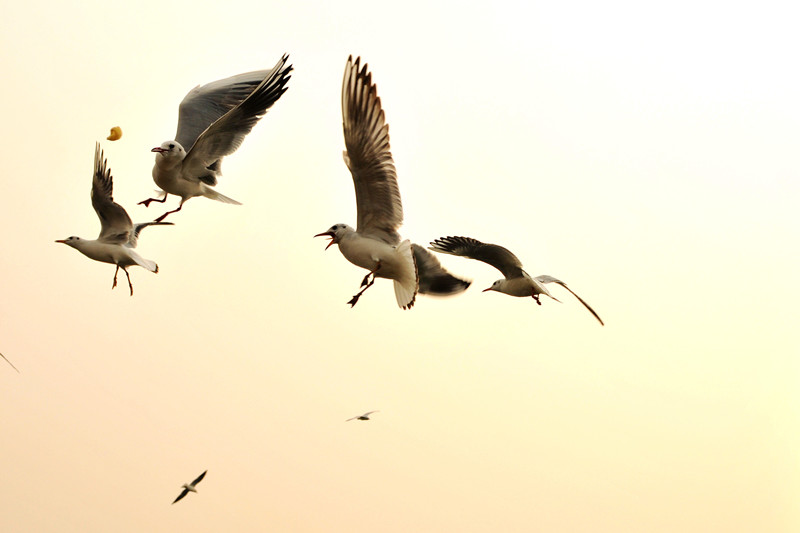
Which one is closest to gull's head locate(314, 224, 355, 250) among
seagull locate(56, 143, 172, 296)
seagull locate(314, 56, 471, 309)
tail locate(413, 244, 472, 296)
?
seagull locate(314, 56, 471, 309)

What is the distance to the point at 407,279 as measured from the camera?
678 cm

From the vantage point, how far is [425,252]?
25.4ft

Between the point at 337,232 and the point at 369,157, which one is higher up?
the point at 369,157

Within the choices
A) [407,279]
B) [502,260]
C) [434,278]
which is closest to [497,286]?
[502,260]

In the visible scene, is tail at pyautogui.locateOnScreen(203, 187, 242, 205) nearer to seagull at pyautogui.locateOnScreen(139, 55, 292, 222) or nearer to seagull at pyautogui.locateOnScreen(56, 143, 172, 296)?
seagull at pyautogui.locateOnScreen(139, 55, 292, 222)

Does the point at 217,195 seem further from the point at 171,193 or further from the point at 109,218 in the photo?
the point at 109,218

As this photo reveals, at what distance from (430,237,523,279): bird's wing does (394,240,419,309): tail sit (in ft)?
4.40

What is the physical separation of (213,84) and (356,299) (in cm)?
328

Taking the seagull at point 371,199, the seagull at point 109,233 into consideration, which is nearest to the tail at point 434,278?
the seagull at point 371,199

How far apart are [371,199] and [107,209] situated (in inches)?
117

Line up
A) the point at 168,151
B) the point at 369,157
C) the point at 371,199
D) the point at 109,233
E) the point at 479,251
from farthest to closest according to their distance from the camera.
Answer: the point at 109,233, the point at 479,251, the point at 168,151, the point at 371,199, the point at 369,157

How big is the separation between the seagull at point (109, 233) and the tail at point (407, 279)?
2518 millimetres

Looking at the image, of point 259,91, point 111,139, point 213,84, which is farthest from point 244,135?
point 213,84

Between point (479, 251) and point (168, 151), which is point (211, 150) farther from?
point (479, 251)
